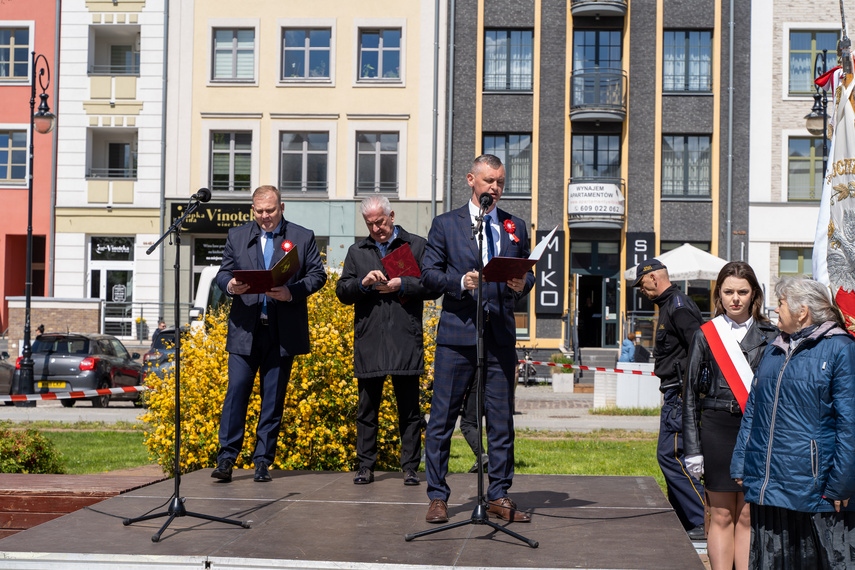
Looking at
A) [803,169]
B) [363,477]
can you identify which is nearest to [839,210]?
[363,477]

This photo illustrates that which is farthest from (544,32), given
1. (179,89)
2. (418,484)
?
(418,484)

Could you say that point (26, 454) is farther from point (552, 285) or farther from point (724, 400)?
point (552, 285)

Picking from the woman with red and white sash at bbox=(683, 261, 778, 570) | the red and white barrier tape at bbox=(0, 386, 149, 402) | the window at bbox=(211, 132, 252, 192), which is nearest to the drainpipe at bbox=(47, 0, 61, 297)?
the window at bbox=(211, 132, 252, 192)

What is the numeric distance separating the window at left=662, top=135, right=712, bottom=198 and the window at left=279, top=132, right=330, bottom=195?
11546 mm

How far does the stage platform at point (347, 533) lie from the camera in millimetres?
5047

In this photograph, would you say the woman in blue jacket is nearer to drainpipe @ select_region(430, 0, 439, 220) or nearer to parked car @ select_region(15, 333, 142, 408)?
parked car @ select_region(15, 333, 142, 408)

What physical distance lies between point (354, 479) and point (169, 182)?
2836cm

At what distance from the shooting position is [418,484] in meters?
7.40

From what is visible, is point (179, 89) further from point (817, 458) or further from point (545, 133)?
point (817, 458)

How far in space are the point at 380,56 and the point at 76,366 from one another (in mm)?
16628

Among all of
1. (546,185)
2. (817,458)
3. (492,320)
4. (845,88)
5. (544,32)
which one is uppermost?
(544,32)

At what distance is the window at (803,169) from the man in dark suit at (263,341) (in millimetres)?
28623

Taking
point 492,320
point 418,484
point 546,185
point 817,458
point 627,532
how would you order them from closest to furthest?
point 817,458
point 627,532
point 492,320
point 418,484
point 546,185

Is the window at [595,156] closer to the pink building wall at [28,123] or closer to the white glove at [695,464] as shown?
the pink building wall at [28,123]
